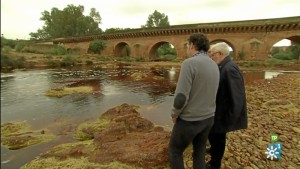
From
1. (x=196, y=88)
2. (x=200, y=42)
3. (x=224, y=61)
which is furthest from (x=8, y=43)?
(x=224, y=61)

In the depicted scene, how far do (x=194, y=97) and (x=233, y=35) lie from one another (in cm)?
3802

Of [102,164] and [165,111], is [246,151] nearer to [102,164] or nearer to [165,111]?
[102,164]

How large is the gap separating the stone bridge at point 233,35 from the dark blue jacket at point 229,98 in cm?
3433

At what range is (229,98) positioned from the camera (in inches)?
151

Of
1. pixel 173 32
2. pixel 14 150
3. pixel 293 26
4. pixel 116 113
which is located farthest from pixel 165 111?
pixel 173 32

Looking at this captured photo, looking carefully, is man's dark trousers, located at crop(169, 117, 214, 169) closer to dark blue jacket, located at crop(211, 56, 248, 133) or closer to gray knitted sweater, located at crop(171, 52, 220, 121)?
gray knitted sweater, located at crop(171, 52, 220, 121)

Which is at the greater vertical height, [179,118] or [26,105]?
[179,118]

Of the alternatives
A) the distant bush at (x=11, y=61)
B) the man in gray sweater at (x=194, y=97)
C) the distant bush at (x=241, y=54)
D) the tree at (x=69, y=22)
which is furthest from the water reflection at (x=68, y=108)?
the tree at (x=69, y=22)

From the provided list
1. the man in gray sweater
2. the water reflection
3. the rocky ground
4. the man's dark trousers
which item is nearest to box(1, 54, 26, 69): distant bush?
the man in gray sweater

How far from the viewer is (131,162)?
171 inches

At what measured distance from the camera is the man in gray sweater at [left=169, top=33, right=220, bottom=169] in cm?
302

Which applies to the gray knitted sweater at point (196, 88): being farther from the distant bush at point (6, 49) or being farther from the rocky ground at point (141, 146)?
the distant bush at point (6, 49)

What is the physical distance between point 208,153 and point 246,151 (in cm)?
85

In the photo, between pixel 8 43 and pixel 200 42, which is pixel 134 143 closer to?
pixel 200 42
